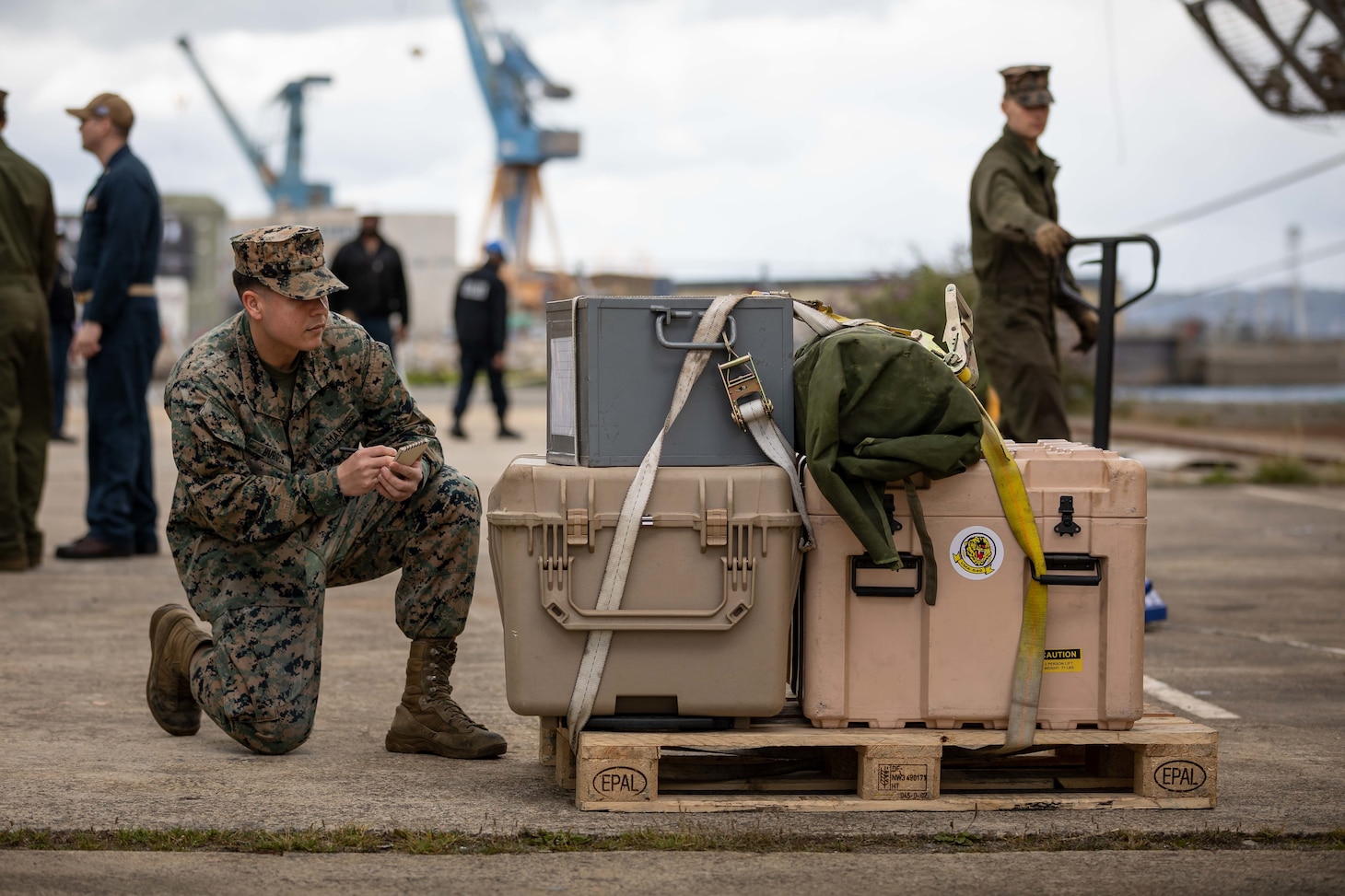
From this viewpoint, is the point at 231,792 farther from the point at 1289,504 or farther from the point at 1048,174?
the point at 1289,504

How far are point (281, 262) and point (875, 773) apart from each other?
1.77 m

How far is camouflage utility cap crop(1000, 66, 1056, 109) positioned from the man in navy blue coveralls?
144 inches

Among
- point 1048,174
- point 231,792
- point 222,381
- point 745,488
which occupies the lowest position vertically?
point 231,792

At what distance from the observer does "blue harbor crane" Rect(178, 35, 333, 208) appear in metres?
77.7

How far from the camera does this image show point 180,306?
32.8 metres

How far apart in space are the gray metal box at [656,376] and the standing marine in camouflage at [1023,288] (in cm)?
262

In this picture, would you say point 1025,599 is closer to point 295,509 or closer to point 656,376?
point 656,376

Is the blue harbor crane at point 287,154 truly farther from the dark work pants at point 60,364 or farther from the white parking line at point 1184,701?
the white parking line at point 1184,701

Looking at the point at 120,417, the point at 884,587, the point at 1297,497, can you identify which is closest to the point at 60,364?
the point at 120,417

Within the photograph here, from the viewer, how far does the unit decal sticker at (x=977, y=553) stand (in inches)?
128

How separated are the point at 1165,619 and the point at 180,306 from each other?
30.2 meters

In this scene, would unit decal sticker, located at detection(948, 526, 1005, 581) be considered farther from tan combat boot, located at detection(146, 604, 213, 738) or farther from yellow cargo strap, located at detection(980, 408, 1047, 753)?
tan combat boot, located at detection(146, 604, 213, 738)

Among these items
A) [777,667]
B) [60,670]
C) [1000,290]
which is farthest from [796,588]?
[1000,290]

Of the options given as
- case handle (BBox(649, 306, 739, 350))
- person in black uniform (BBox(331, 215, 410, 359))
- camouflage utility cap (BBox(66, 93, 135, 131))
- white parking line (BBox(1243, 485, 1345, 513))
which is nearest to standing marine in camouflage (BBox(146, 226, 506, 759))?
case handle (BBox(649, 306, 739, 350))
